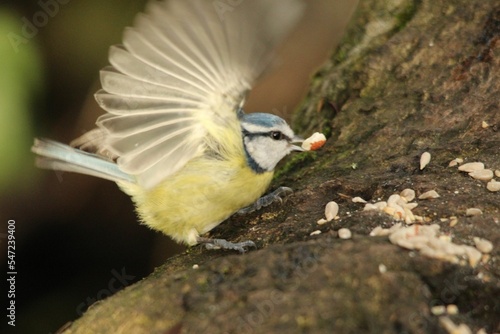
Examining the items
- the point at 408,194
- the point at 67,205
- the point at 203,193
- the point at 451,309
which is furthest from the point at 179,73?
the point at 67,205

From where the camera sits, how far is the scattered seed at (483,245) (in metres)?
1.98

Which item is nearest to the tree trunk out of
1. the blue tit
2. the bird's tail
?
the blue tit

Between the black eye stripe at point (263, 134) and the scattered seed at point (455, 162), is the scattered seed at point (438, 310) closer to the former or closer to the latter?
the scattered seed at point (455, 162)

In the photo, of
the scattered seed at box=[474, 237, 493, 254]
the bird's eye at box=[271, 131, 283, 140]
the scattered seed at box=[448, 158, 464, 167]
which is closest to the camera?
the scattered seed at box=[474, 237, 493, 254]

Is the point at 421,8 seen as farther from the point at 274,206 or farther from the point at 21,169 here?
the point at 21,169

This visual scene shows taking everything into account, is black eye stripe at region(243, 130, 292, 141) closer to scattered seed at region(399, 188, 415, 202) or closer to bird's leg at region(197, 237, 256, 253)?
bird's leg at region(197, 237, 256, 253)

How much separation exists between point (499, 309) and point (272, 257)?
2.17ft

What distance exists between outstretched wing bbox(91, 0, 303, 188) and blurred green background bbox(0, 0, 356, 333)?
1.43m

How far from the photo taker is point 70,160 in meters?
2.76

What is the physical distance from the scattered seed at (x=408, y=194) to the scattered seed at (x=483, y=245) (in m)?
0.38

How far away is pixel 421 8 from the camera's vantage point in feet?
11.2

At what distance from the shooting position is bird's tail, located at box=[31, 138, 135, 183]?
277 cm

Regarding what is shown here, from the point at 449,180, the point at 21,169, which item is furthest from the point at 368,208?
the point at 21,169

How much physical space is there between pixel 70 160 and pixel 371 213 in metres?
1.29
